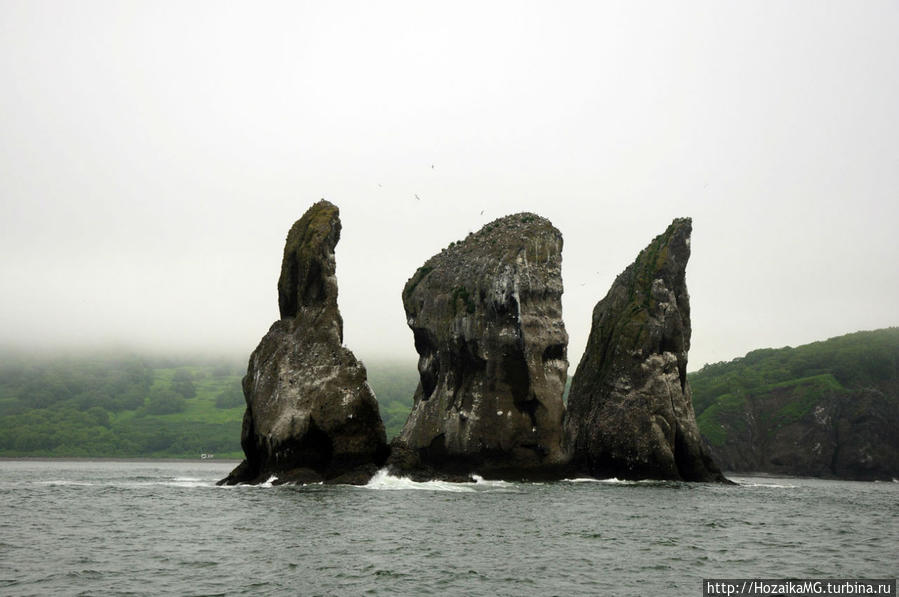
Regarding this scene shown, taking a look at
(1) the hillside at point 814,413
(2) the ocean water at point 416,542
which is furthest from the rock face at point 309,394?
(1) the hillside at point 814,413

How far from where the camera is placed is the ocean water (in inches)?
964

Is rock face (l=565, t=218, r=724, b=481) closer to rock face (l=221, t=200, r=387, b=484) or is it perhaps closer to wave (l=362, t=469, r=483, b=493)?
wave (l=362, t=469, r=483, b=493)

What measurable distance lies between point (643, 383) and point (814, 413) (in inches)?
2256

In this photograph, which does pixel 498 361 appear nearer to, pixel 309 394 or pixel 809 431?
pixel 309 394

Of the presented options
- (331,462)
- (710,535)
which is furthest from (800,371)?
(710,535)

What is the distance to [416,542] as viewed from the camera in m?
32.2

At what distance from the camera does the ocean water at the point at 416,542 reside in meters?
24.5

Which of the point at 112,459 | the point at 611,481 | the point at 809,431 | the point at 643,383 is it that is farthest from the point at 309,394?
the point at 112,459

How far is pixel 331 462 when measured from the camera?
5772 centimetres

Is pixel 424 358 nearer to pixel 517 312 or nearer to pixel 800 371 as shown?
pixel 517 312

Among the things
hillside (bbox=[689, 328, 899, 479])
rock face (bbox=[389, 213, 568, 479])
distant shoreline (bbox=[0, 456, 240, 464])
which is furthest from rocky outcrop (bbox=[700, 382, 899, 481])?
distant shoreline (bbox=[0, 456, 240, 464])

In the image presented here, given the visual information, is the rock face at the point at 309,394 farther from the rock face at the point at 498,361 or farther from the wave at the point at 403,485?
the rock face at the point at 498,361

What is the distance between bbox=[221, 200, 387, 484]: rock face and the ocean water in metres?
5.00

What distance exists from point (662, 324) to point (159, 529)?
166ft
